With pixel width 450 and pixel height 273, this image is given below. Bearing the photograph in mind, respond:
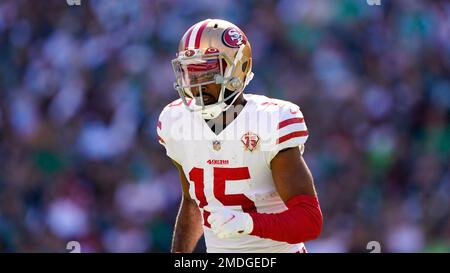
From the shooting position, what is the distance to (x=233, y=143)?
3.12 meters

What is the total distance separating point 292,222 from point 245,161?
307mm

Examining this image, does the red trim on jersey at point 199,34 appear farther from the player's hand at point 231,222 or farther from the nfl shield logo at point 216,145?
the player's hand at point 231,222

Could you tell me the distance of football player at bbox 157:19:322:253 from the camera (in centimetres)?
303

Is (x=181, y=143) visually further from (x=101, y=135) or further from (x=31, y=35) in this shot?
(x=31, y=35)

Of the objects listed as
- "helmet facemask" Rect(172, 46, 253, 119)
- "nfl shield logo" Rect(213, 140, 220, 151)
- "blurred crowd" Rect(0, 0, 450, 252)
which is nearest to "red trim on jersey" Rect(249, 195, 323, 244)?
"nfl shield logo" Rect(213, 140, 220, 151)

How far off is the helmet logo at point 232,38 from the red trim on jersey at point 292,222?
63cm

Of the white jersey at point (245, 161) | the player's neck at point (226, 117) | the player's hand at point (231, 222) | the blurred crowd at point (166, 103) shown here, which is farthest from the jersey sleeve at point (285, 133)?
the blurred crowd at point (166, 103)

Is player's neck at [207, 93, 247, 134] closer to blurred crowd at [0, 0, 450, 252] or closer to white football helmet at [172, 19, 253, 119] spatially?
white football helmet at [172, 19, 253, 119]

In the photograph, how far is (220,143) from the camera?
10.3 feet

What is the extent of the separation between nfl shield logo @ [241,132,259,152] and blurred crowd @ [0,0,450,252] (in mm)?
2349

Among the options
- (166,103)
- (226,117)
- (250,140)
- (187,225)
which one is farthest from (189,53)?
(166,103)

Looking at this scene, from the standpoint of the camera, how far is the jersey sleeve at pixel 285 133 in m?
3.04
